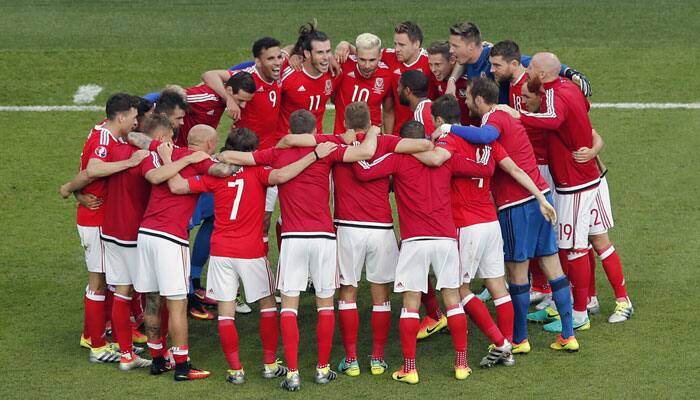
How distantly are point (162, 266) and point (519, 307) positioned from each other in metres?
3.25

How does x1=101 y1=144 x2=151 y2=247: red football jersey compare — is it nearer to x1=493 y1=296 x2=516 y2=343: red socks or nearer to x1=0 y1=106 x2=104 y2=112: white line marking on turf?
x1=493 y1=296 x2=516 y2=343: red socks

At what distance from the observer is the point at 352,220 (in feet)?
32.4

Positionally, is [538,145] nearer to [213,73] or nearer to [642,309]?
[642,309]

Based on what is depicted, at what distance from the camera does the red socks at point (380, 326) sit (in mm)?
9961

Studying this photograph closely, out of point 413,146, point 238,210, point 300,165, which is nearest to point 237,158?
point 238,210

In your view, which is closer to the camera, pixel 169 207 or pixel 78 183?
pixel 169 207

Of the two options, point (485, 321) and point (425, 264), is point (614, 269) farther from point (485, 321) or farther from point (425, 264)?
point (425, 264)

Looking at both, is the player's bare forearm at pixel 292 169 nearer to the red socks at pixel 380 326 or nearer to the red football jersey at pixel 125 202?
the red football jersey at pixel 125 202

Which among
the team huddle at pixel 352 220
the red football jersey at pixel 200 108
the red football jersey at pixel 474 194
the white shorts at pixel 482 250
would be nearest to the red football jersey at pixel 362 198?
Answer: the team huddle at pixel 352 220

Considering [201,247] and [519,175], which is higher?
[519,175]

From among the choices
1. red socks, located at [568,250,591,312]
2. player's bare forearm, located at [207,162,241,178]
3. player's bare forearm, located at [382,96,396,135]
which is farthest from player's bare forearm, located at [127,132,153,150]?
red socks, located at [568,250,591,312]

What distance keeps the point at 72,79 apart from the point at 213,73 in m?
7.85

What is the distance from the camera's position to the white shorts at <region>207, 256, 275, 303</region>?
9672mm

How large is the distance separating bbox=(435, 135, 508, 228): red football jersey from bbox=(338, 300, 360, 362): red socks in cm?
121
